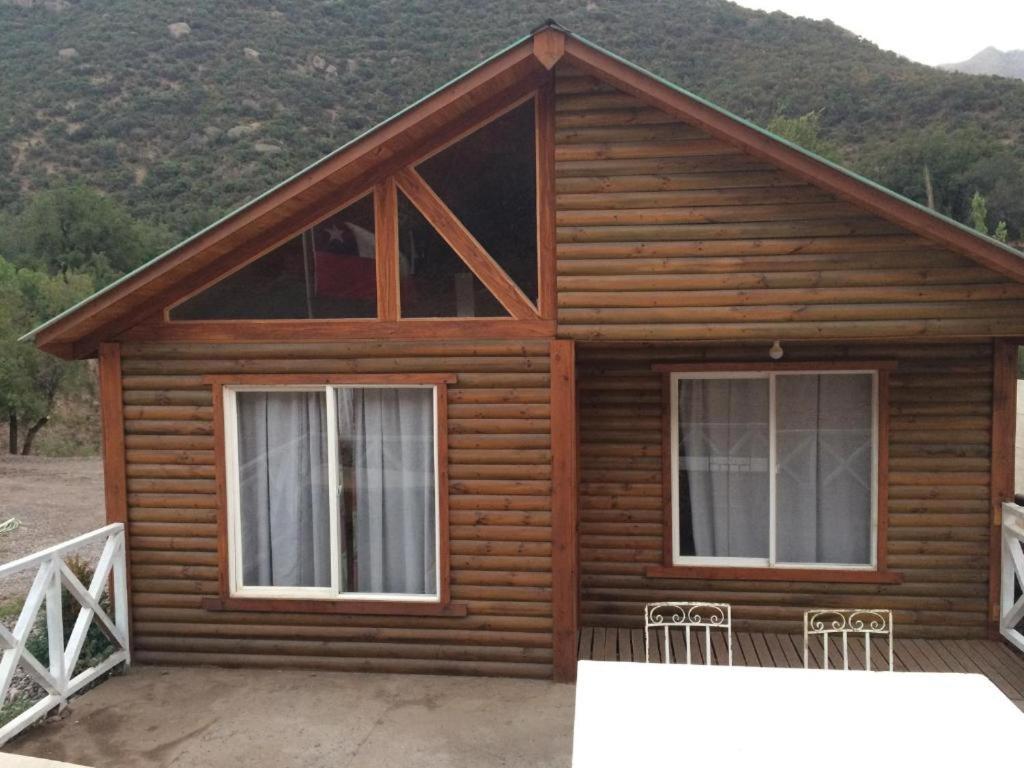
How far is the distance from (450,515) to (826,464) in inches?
117

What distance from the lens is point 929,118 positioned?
3172cm

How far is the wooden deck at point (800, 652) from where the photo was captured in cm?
566

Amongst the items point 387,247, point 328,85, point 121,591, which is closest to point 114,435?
point 121,591

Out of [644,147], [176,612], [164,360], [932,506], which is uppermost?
[644,147]

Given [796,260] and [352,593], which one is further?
[352,593]

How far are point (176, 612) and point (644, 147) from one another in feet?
15.6

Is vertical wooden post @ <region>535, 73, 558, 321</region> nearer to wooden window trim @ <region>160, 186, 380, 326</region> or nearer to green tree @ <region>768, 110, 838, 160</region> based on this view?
wooden window trim @ <region>160, 186, 380, 326</region>

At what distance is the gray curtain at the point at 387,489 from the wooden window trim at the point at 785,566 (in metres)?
1.89

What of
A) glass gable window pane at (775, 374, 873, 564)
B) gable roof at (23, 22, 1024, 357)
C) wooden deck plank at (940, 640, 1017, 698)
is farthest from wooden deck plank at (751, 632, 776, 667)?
gable roof at (23, 22, 1024, 357)

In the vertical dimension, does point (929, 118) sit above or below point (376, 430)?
above

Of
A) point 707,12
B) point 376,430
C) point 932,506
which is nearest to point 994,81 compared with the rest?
point 707,12

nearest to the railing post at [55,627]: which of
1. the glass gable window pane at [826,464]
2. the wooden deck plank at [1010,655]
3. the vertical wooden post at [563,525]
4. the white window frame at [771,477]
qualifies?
the vertical wooden post at [563,525]

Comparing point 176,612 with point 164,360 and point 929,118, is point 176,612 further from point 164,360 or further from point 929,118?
point 929,118

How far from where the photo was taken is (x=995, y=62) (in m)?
108
